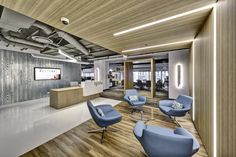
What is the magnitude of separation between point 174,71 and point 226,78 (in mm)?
5208

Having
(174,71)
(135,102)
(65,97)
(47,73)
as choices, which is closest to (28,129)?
(65,97)

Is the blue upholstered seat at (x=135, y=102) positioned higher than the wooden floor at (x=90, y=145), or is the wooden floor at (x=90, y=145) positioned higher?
the blue upholstered seat at (x=135, y=102)

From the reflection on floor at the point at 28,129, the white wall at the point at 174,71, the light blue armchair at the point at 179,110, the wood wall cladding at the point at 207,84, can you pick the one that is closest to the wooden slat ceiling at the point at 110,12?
the wood wall cladding at the point at 207,84

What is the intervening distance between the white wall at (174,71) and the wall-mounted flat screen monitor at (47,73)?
773 centimetres

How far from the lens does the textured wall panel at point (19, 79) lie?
5539 mm

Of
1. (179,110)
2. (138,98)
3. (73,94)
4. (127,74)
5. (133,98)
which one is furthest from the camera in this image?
(127,74)

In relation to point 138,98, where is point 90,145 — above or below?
below

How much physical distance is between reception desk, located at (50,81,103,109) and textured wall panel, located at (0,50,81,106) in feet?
7.32

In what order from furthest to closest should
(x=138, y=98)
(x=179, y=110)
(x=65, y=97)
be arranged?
(x=65, y=97)
(x=138, y=98)
(x=179, y=110)

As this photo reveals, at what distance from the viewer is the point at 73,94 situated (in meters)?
5.89

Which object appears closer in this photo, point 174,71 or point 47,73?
point 174,71

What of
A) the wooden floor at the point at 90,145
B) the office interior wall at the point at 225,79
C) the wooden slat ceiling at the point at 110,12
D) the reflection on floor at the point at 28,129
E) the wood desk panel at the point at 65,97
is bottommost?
the wooden floor at the point at 90,145

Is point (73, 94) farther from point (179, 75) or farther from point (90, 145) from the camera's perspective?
point (179, 75)

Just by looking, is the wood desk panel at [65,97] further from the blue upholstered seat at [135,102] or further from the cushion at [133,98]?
the cushion at [133,98]
